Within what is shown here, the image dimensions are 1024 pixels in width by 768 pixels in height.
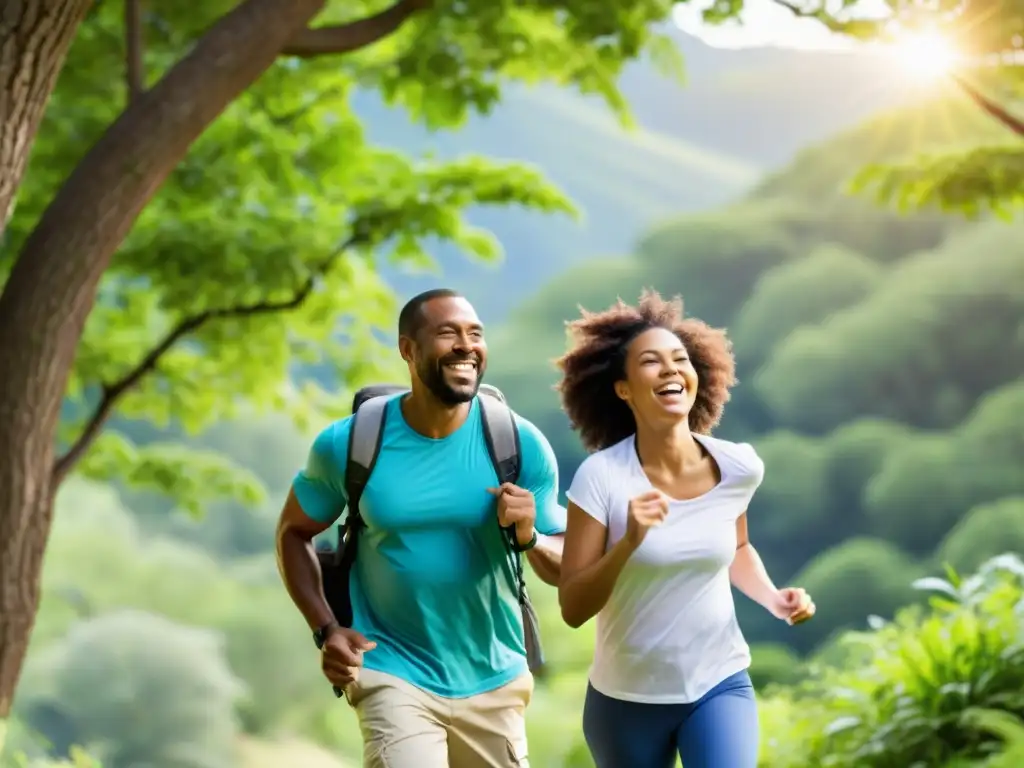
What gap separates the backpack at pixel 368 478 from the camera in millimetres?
3723

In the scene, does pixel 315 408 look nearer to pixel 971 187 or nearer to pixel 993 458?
pixel 971 187

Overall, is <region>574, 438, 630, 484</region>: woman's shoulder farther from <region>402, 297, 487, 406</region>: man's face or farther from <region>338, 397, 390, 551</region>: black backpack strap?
<region>338, 397, 390, 551</region>: black backpack strap

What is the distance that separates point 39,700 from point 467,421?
692 inches

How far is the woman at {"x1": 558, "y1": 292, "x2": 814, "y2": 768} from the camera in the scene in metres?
3.54

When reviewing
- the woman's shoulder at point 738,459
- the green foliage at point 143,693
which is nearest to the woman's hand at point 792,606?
the woman's shoulder at point 738,459

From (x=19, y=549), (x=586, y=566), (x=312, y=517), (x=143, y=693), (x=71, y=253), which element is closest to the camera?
(x=586, y=566)

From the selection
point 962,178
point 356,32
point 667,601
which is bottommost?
point 667,601

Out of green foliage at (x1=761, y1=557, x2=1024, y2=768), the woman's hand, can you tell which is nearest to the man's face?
the woman's hand

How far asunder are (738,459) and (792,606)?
429 millimetres

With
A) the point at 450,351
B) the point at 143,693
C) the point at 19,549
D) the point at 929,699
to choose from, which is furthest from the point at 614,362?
the point at 143,693

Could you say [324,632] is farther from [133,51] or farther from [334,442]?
[133,51]

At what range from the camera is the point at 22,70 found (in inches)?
186

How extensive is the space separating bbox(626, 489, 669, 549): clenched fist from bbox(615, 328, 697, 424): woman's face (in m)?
0.42

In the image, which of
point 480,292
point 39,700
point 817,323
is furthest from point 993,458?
point 39,700
